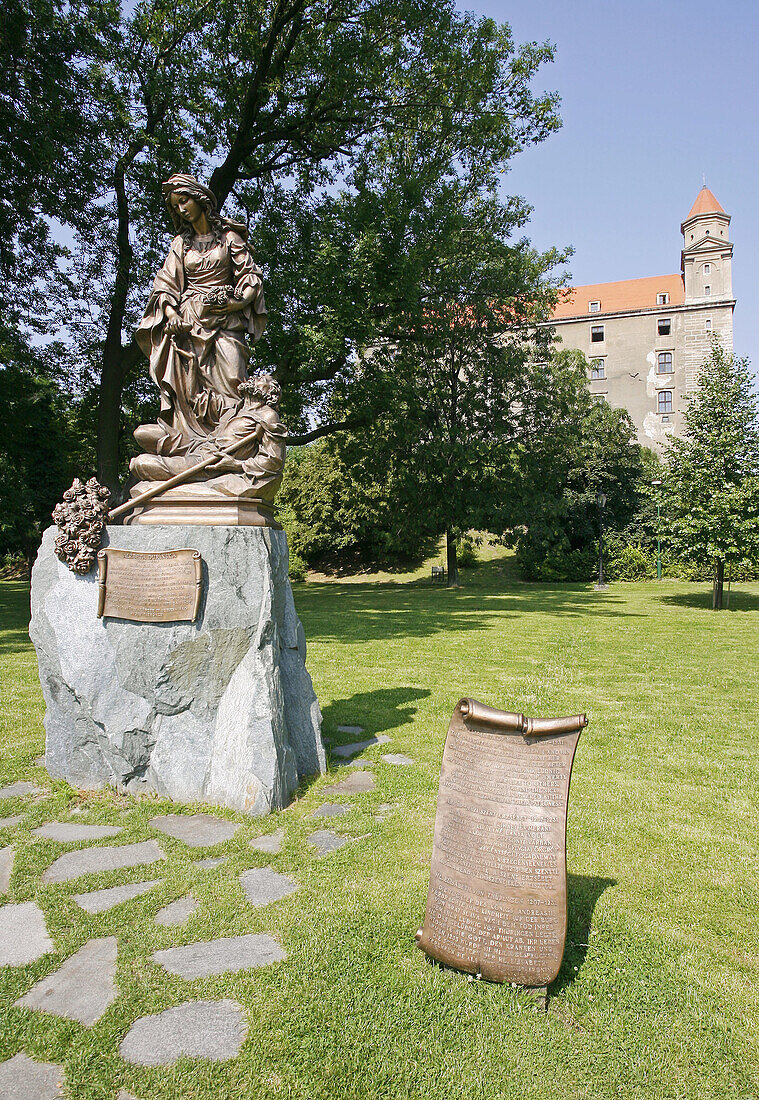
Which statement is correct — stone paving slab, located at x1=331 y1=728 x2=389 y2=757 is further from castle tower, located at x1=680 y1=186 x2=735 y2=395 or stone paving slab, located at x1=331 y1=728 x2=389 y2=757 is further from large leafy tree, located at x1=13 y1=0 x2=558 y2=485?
castle tower, located at x1=680 y1=186 x2=735 y2=395

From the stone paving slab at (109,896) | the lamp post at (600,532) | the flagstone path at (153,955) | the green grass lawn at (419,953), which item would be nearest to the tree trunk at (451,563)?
the lamp post at (600,532)

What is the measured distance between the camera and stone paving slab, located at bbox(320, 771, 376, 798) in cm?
463

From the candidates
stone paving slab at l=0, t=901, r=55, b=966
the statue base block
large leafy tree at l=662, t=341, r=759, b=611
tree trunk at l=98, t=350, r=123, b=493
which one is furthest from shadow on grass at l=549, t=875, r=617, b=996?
large leafy tree at l=662, t=341, r=759, b=611

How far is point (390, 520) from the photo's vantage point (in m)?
23.0

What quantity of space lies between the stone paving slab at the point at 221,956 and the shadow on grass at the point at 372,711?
9.25ft

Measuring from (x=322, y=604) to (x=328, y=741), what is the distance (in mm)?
11827

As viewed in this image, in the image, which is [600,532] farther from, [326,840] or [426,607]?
[326,840]

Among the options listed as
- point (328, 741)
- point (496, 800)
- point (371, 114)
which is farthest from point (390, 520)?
point (496, 800)

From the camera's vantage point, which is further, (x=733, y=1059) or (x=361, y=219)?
(x=361, y=219)

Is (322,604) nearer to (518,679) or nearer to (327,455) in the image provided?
(518,679)

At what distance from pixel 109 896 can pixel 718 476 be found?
16373 mm

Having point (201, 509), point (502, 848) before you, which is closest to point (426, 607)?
point (201, 509)

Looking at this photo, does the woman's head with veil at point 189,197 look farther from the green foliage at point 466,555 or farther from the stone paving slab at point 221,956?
the green foliage at point 466,555

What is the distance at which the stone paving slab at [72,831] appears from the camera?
3.92 metres
